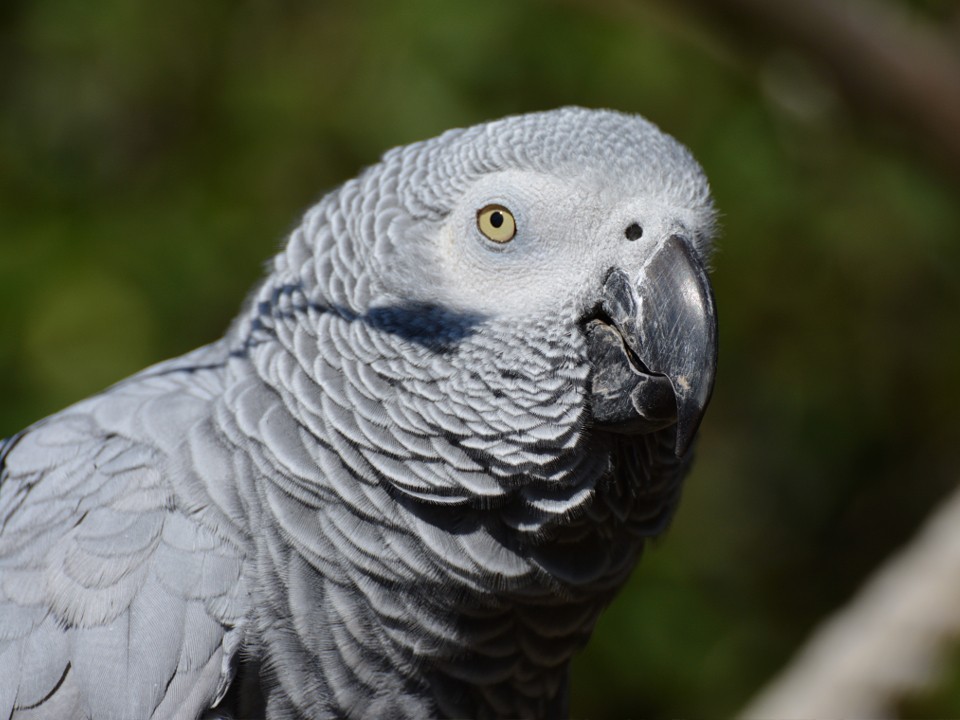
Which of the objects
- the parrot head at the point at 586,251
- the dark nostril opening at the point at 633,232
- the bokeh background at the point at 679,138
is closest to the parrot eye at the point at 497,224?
the parrot head at the point at 586,251

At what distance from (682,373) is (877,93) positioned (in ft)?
5.37

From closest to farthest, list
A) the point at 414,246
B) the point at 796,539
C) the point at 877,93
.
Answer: the point at 414,246
the point at 877,93
the point at 796,539

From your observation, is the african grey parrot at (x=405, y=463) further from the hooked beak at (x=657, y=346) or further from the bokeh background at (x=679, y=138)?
the bokeh background at (x=679, y=138)

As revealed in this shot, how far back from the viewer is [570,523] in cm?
114

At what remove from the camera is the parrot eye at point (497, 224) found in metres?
1.14

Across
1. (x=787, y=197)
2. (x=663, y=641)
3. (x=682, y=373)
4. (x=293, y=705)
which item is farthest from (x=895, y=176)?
(x=293, y=705)

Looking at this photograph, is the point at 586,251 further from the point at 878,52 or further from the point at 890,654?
the point at 878,52

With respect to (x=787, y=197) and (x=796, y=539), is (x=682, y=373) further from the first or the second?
(x=796, y=539)

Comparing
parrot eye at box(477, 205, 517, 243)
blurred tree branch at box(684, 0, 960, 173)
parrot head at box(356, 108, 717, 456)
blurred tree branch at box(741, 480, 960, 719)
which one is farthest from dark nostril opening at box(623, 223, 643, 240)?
blurred tree branch at box(684, 0, 960, 173)

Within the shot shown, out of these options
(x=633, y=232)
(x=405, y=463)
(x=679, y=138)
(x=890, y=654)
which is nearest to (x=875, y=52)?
(x=679, y=138)

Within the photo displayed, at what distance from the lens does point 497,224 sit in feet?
3.76

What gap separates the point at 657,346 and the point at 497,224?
10.0 inches

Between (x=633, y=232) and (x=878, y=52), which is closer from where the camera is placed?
(x=633, y=232)

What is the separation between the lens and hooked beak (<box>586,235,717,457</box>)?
41.3 inches
